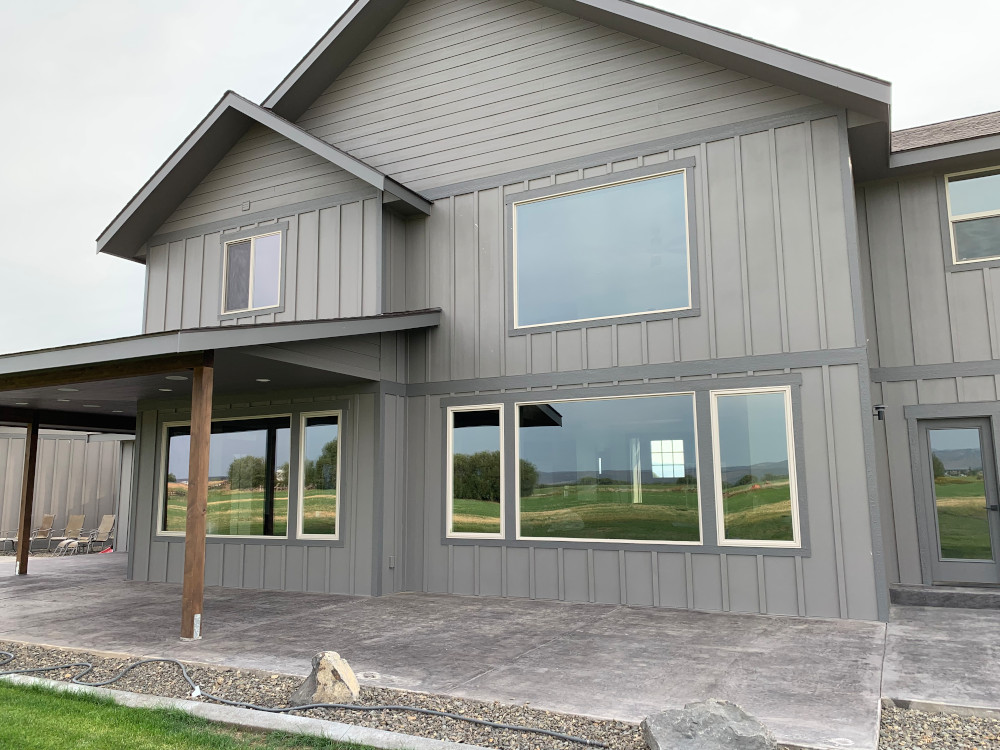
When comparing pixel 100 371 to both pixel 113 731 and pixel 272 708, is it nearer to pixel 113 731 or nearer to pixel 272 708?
pixel 113 731

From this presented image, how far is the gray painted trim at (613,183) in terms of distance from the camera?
8.28 meters

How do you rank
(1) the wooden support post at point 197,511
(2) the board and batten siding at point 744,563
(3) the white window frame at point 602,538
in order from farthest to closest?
(3) the white window frame at point 602,538
(2) the board and batten siding at point 744,563
(1) the wooden support post at point 197,511

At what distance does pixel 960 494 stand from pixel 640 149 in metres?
5.43

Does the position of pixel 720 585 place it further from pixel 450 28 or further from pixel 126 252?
pixel 126 252

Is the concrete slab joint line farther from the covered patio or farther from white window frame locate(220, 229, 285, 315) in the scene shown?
white window frame locate(220, 229, 285, 315)

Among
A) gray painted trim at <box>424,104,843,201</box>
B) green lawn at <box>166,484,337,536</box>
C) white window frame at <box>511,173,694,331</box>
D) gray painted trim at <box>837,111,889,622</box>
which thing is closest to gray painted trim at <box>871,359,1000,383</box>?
gray painted trim at <box>837,111,889,622</box>

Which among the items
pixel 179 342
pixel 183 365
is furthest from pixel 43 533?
pixel 179 342

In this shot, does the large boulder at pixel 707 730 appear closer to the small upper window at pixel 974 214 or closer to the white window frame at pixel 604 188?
the white window frame at pixel 604 188

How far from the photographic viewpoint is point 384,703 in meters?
4.65

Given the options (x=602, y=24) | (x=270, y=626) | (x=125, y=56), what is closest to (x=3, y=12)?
(x=125, y=56)

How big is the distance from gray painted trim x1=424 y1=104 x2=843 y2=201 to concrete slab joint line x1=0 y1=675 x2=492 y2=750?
6.87 meters

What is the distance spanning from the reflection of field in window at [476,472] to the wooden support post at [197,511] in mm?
3326

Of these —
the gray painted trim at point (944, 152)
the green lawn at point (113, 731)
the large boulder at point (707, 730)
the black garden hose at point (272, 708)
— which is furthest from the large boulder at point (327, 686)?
the gray painted trim at point (944, 152)

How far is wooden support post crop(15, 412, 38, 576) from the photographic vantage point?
11570 mm
